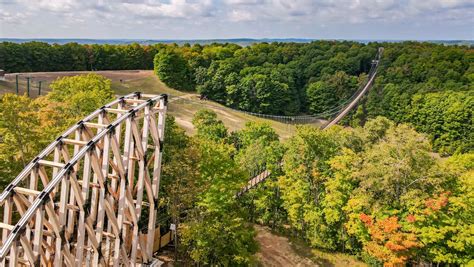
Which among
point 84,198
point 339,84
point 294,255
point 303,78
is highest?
point 303,78

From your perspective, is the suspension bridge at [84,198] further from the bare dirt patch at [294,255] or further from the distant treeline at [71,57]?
the distant treeline at [71,57]

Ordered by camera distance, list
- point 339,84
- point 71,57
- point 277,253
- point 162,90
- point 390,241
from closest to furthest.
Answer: point 390,241
point 277,253
point 162,90
point 71,57
point 339,84

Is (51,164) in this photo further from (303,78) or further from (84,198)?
(303,78)

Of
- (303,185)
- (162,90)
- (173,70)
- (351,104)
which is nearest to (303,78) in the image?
(351,104)

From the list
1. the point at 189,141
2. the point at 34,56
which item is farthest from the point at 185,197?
the point at 34,56

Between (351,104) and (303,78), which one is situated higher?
(303,78)

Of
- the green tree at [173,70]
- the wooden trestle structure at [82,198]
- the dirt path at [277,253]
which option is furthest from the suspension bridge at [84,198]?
the green tree at [173,70]
